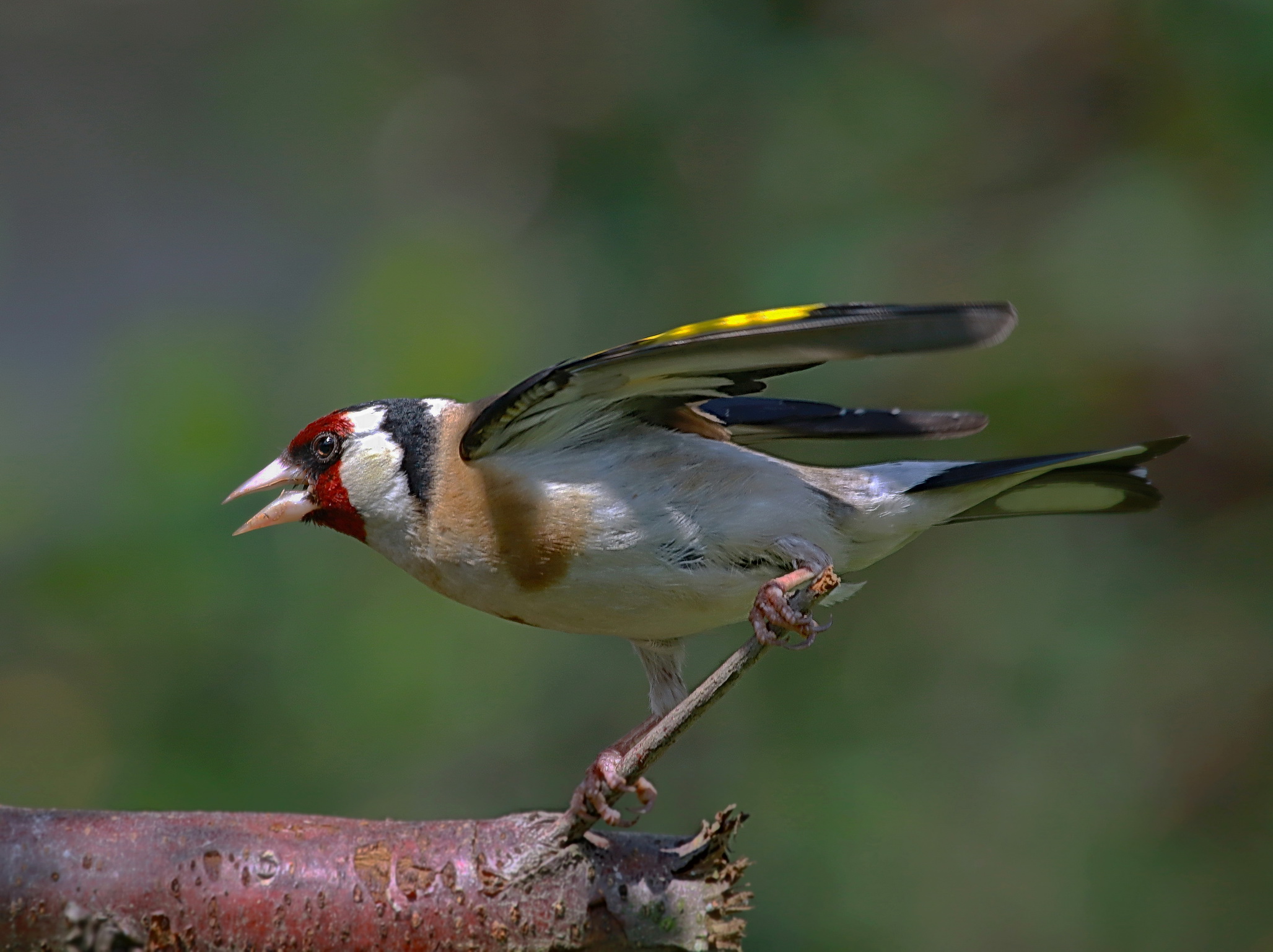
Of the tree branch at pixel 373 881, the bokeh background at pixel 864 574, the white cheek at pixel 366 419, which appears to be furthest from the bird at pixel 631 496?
the bokeh background at pixel 864 574

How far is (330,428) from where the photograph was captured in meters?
2.76

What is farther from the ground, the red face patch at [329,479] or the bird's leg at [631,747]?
the red face patch at [329,479]

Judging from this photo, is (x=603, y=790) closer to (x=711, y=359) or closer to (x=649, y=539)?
(x=649, y=539)

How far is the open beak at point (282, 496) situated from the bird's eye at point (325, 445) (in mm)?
64

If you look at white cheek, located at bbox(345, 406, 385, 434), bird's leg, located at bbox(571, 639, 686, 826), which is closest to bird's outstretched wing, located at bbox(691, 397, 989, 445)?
bird's leg, located at bbox(571, 639, 686, 826)

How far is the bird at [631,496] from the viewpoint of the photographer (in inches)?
92.3

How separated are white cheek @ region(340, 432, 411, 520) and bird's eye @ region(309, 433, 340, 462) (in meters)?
0.04

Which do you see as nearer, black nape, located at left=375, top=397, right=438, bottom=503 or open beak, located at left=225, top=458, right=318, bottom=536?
black nape, located at left=375, top=397, right=438, bottom=503

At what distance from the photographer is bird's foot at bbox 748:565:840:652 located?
225 centimetres

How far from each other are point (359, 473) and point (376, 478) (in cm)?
5

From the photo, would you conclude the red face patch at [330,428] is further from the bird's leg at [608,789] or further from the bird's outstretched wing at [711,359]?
the bird's leg at [608,789]

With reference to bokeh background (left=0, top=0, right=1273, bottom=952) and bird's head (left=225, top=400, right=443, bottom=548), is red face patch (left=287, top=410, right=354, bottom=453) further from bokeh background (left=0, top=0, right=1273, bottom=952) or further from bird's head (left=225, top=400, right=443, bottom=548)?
bokeh background (left=0, top=0, right=1273, bottom=952)

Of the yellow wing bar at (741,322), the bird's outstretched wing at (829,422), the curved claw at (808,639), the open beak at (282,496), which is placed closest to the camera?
the yellow wing bar at (741,322)

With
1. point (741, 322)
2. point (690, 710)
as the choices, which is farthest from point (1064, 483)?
point (690, 710)
